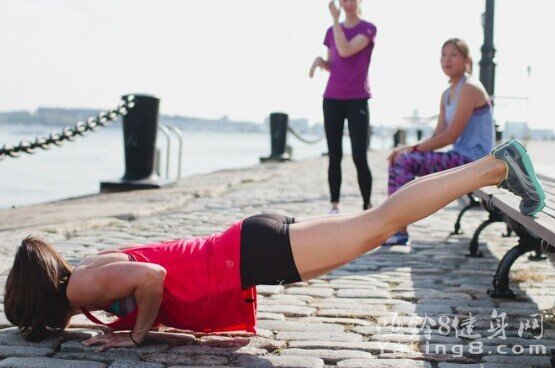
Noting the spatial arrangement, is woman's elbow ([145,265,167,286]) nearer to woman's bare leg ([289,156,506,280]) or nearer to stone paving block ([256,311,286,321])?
woman's bare leg ([289,156,506,280])

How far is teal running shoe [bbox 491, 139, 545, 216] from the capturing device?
11.3 feet

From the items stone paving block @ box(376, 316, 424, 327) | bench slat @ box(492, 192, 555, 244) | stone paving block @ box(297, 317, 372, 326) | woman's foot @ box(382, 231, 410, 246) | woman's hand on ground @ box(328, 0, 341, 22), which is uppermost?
woman's hand on ground @ box(328, 0, 341, 22)

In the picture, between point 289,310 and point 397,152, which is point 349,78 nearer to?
point 397,152

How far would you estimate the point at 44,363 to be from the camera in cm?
317

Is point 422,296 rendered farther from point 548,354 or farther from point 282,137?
point 282,137

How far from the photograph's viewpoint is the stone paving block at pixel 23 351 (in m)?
3.29

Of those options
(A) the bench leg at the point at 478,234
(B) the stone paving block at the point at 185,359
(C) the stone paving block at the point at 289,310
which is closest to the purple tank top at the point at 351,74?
(A) the bench leg at the point at 478,234

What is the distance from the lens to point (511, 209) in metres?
4.03

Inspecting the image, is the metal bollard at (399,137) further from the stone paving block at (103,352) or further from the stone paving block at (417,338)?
the stone paving block at (103,352)

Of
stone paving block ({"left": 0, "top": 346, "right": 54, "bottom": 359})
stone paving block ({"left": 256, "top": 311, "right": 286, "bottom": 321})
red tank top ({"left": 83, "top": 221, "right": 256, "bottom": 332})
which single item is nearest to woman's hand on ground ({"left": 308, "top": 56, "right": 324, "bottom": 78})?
stone paving block ({"left": 256, "top": 311, "right": 286, "bottom": 321})

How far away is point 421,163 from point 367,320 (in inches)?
88.8

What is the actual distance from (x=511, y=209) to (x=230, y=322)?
4.93ft

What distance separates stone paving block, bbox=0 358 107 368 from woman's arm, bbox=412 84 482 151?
3.46 metres

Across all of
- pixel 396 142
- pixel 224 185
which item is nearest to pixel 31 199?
pixel 224 185
